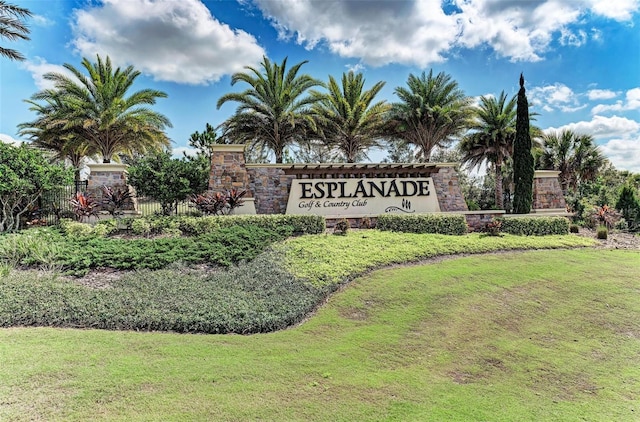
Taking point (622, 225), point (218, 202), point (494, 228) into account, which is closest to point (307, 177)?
point (218, 202)

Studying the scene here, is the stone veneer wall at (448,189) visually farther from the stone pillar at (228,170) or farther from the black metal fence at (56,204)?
the black metal fence at (56,204)

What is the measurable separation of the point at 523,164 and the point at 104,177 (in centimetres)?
1632

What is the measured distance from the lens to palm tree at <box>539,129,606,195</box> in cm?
2367

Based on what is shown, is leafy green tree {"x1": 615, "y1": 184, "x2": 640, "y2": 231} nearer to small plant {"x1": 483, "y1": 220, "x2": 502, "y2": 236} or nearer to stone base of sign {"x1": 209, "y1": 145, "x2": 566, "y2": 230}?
stone base of sign {"x1": 209, "y1": 145, "x2": 566, "y2": 230}

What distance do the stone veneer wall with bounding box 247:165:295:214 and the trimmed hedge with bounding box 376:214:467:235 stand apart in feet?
13.6

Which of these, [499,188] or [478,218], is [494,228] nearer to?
[478,218]

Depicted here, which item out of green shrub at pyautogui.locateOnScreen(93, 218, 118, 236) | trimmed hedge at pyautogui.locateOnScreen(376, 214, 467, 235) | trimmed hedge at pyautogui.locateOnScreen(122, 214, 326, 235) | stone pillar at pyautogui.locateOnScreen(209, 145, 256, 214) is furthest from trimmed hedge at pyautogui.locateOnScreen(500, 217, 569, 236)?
green shrub at pyautogui.locateOnScreen(93, 218, 118, 236)

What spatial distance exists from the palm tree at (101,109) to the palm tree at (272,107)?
3.39 metres

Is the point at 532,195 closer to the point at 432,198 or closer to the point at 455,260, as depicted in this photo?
the point at 432,198

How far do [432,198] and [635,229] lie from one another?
342 inches

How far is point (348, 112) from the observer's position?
19.0 metres

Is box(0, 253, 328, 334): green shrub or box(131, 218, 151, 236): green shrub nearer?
box(0, 253, 328, 334): green shrub

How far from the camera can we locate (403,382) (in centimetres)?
376

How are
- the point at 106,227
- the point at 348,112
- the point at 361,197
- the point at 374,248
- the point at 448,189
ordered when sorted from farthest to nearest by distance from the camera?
the point at 348,112
the point at 448,189
the point at 361,197
the point at 106,227
the point at 374,248
